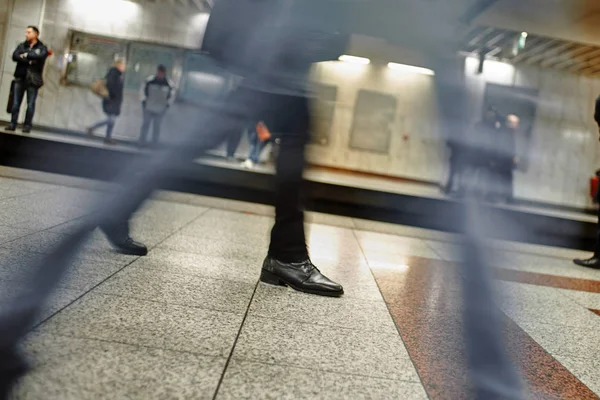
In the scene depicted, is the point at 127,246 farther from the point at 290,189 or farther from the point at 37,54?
the point at 37,54

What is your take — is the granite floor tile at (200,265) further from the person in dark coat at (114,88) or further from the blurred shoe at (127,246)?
the person in dark coat at (114,88)

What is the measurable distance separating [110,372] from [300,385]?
0.45m

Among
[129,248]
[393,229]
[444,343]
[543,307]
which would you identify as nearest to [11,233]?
[129,248]

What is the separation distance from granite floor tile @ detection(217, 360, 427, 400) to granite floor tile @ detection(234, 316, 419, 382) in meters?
0.04

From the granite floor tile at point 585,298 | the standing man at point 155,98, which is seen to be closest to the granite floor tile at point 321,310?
the granite floor tile at point 585,298

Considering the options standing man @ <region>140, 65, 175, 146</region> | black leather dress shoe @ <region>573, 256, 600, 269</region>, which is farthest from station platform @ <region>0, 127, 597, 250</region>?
standing man @ <region>140, 65, 175, 146</region>

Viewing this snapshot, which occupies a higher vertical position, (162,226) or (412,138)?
(412,138)

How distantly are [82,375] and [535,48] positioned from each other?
13.2m

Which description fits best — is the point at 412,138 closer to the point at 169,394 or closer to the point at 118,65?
the point at 118,65

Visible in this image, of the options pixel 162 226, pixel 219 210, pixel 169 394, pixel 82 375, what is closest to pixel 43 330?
pixel 82 375

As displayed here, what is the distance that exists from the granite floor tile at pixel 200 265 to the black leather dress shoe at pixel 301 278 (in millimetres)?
152

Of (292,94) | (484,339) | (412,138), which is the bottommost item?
(484,339)

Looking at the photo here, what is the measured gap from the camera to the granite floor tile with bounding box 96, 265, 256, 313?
1918 millimetres

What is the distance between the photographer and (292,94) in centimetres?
169
